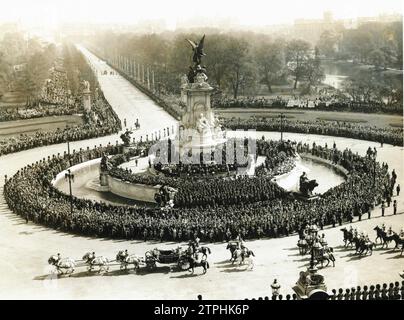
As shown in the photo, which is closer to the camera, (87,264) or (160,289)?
(160,289)

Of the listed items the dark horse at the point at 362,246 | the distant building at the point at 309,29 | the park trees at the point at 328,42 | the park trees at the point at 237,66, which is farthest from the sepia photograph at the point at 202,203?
the distant building at the point at 309,29

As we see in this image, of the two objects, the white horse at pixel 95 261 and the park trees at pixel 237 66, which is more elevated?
the park trees at pixel 237 66

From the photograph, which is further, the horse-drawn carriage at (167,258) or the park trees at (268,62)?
the park trees at (268,62)

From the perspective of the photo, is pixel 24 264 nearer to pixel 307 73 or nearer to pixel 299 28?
pixel 307 73

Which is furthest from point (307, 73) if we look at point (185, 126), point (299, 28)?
point (299, 28)

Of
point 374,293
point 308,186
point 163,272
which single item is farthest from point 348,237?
point 163,272

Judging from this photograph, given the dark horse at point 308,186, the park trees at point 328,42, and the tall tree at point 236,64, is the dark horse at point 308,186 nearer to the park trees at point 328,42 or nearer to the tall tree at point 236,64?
the tall tree at point 236,64
